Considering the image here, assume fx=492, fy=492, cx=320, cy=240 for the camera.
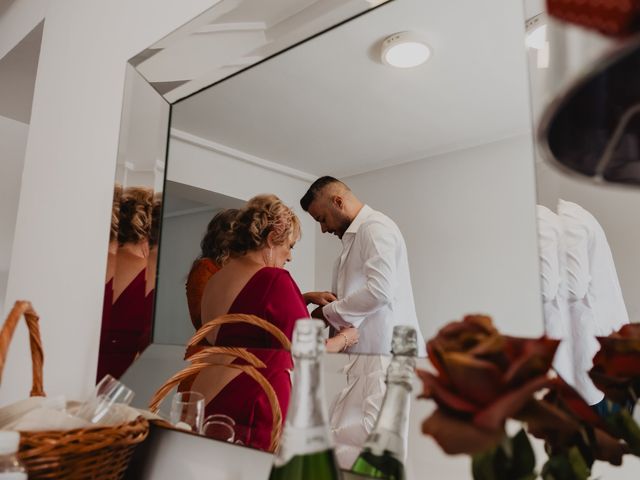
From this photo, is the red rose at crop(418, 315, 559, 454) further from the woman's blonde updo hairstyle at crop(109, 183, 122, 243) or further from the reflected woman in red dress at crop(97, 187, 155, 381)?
the woman's blonde updo hairstyle at crop(109, 183, 122, 243)

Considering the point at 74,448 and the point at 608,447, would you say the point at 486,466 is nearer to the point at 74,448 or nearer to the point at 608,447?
the point at 608,447

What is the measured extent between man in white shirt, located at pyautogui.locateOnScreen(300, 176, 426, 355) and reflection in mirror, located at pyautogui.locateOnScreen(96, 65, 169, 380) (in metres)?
0.40

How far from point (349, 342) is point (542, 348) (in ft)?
1.20

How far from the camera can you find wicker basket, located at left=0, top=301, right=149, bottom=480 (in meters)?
0.62

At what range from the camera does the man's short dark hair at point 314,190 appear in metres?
0.73

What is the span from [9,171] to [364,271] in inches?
87.1

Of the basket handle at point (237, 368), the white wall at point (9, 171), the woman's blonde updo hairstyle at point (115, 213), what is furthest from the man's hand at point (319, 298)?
the white wall at point (9, 171)

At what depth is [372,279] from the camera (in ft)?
2.19

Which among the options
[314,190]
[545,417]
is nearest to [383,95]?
[314,190]

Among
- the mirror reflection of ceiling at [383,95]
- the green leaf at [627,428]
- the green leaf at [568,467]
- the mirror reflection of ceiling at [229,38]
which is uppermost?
the mirror reflection of ceiling at [229,38]

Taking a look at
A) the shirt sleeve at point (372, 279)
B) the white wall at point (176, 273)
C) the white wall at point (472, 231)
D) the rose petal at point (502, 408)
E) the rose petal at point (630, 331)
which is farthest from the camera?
the white wall at point (176, 273)

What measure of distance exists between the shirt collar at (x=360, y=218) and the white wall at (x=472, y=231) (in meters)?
0.02

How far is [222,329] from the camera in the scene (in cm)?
82

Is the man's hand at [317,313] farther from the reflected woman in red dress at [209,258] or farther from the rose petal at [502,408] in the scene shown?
the rose petal at [502,408]
